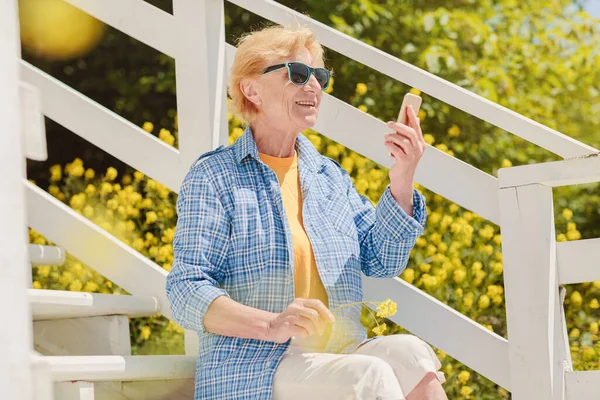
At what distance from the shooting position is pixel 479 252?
362cm

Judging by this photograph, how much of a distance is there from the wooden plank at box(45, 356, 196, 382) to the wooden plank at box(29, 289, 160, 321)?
228 mm

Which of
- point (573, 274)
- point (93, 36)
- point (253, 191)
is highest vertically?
point (93, 36)

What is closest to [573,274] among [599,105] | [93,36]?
[599,105]

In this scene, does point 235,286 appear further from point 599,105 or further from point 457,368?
point 599,105

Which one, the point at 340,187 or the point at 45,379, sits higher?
the point at 340,187

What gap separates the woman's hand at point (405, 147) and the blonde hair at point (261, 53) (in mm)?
343

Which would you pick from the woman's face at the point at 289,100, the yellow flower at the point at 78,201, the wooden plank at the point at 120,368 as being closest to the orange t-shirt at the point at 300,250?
the woman's face at the point at 289,100

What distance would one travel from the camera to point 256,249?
7.13ft

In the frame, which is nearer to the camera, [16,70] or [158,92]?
[16,70]

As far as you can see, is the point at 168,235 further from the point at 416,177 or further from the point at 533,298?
the point at 533,298

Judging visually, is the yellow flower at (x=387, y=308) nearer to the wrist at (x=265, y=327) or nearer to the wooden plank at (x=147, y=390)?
the wrist at (x=265, y=327)

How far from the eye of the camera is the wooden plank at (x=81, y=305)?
83.2 inches

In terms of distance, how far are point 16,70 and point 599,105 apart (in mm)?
4037

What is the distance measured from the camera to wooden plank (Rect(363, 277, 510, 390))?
93.7 inches
